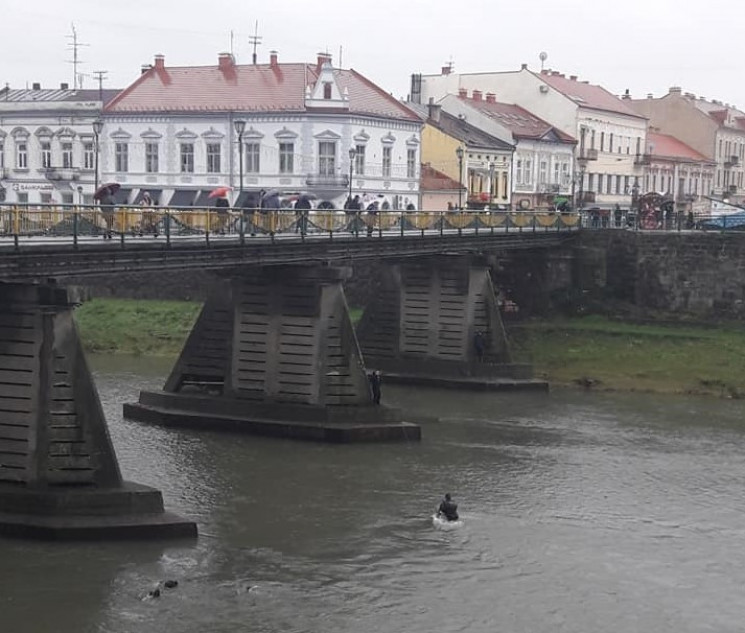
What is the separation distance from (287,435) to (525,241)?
19.9m

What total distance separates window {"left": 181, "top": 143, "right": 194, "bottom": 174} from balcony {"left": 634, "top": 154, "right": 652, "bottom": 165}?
40.1 m

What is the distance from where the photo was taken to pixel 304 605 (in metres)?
20.9

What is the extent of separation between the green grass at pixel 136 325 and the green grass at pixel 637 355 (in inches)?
579

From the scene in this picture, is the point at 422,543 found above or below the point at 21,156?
below

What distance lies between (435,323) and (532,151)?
3493 cm

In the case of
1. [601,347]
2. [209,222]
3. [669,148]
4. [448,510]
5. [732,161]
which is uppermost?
[669,148]

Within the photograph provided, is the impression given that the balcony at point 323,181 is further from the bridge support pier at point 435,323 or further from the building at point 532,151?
the building at point 532,151

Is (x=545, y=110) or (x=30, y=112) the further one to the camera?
(x=545, y=110)

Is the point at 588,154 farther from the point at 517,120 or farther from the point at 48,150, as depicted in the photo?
the point at 48,150

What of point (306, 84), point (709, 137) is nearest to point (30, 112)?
point (306, 84)

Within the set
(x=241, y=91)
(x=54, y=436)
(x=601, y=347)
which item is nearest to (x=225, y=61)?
(x=241, y=91)

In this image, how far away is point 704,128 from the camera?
331ft

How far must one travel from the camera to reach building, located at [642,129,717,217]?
306 feet

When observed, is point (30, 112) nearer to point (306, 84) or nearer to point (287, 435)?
point (306, 84)
